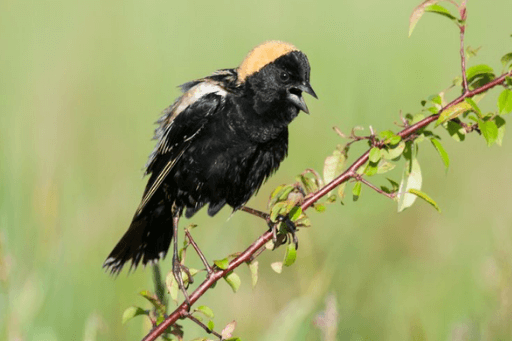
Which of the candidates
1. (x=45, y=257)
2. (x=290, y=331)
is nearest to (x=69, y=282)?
(x=45, y=257)

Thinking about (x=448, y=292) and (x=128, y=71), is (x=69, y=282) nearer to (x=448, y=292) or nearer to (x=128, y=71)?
(x=448, y=292)

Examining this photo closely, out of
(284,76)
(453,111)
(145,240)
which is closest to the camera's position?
(453,111)

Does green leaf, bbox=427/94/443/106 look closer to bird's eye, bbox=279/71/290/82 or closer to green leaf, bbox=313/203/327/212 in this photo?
green leaf, bbox=313/203/327/212

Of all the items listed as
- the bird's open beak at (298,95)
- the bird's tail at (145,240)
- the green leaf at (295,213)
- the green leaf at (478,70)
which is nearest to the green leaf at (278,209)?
the green leaf at (295,213)

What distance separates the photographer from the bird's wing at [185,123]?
300cm

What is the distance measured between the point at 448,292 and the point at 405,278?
377 millimetres

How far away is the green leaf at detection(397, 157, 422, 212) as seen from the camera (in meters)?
2.01

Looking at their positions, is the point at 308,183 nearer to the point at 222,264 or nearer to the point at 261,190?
the point at 222,264

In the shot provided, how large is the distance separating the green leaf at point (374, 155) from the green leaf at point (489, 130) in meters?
0.22

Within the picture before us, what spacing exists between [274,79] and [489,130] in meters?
1.17

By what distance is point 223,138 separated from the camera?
2996 millimetres

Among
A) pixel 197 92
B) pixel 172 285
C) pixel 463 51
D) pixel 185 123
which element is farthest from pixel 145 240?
pixel 463 51

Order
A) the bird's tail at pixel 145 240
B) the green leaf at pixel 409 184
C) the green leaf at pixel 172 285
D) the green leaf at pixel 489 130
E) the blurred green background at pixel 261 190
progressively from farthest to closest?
the bird's tail at pixel 145 240, the blurred green background at pixel 261 190, the green leaf at pixel 172 285, the green leaf at pixel 409 184, the green leaf at pixel 489 130

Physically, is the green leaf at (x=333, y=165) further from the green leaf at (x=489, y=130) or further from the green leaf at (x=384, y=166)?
the green leaf at (x=489, y=130)
